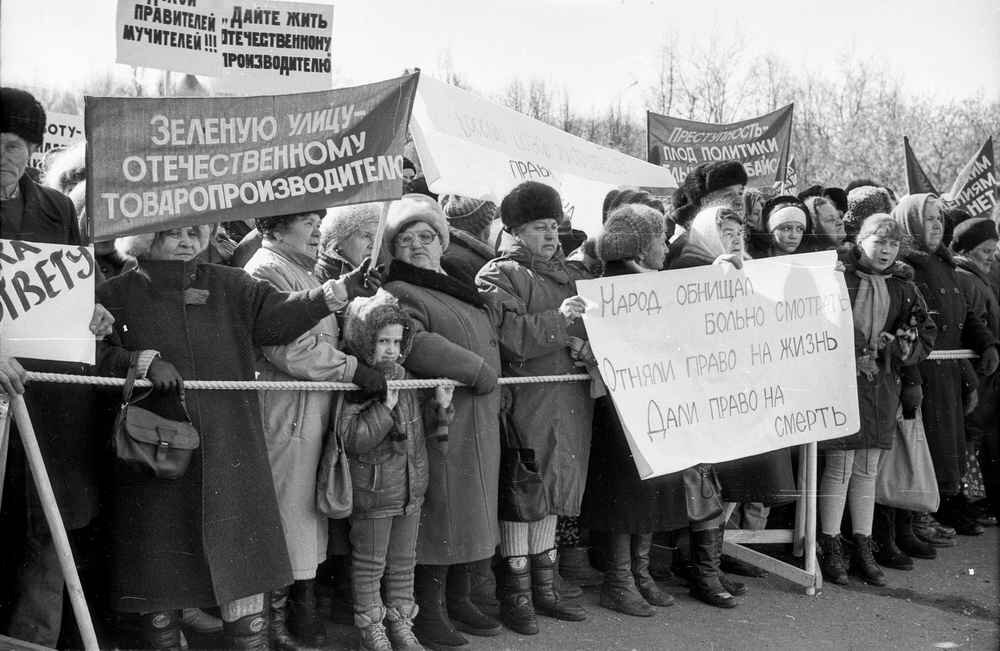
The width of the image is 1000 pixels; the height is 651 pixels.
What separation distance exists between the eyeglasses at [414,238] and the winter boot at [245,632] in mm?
1738

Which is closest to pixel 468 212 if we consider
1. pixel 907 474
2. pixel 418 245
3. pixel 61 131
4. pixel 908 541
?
pixel 418 245

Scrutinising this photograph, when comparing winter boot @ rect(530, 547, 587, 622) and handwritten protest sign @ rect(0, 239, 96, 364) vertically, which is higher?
handwritten protest sign @ rect(0, 239, 96, 364)

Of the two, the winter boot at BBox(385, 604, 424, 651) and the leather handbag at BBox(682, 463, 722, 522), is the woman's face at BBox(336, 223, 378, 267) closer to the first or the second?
the winter boot at BBox(385, 604, 424, 651)

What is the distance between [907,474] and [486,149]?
3.32 meters

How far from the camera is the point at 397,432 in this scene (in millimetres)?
4785

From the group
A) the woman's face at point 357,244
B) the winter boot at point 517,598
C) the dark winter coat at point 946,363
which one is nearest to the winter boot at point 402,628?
the winter boot at point 517,598

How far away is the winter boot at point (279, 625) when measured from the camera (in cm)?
480

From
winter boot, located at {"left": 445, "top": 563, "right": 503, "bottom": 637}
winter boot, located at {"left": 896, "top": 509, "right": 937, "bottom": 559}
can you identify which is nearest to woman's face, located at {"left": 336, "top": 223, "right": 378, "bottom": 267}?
winter boot, located at {"left": 445, "top": 563, "right": 503, "bottom": 637}

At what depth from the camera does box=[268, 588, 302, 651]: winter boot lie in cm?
480

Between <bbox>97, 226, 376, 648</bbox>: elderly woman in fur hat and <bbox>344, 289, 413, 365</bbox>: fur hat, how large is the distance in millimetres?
323

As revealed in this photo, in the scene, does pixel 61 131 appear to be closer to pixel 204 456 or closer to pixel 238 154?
pixel 238 154

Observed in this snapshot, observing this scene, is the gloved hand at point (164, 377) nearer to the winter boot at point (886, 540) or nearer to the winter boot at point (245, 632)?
the winter boot at point (245, 632)

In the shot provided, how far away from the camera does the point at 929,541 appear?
24.6 ft

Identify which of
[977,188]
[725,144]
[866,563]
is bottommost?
[866,563]
